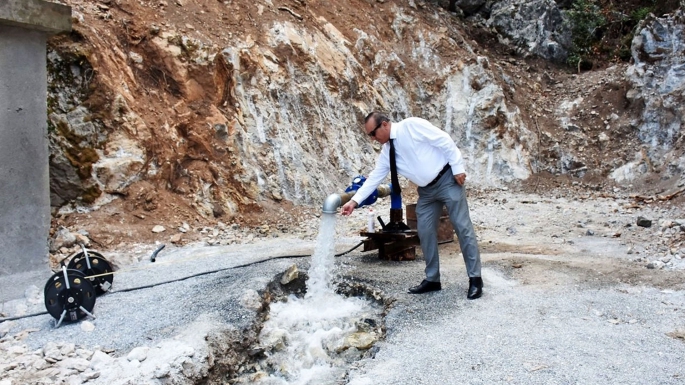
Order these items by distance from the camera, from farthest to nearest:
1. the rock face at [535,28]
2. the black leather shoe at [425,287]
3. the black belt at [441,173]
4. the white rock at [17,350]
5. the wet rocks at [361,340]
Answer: the rock face at [535,28]
the black leather shoe at [425,287]
the black belt at [441,173]
the wet rocks at [361,340]
the white rock at [17,350]

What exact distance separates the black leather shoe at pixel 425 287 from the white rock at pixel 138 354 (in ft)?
8.37

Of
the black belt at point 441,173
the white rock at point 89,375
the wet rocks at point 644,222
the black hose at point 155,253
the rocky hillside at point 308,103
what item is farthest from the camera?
the rocky hillside at point 308,103

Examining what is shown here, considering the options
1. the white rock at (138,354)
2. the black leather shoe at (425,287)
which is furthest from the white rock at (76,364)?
the black leather shoe at (425,287)

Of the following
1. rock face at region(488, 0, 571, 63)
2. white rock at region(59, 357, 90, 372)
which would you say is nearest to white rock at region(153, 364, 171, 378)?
white rock at region(59, 357, 90, 372)

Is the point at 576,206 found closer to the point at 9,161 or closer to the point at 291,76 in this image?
the point at 291,76

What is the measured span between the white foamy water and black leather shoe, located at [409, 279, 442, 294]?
0.46 metres

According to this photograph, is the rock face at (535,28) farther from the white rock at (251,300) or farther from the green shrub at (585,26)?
the white rock at (251,300)

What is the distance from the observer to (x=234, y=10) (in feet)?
39.0

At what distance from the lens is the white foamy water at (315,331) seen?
4.18 meters

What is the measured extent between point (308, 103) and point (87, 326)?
26.4ft

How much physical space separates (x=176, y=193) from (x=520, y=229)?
572 cm

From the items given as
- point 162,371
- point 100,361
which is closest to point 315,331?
point 162,371

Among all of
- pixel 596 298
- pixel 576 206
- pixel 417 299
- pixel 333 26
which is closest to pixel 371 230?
pixel 417 299

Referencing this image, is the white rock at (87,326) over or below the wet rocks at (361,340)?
over
